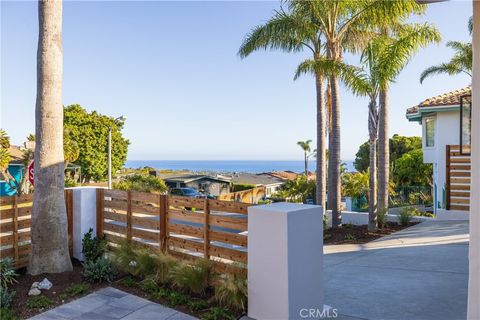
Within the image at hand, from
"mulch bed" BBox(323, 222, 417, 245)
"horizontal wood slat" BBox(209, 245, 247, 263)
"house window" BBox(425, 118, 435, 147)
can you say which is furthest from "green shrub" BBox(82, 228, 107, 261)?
"house window" BBox(425, 118, 435, 147)

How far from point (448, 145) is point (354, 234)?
214 inches

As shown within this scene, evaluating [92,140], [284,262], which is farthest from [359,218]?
[92,140]

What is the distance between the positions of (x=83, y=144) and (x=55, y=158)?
30930 mm

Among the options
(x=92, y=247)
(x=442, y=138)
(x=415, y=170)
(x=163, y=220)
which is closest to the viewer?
(x=163, y=220)

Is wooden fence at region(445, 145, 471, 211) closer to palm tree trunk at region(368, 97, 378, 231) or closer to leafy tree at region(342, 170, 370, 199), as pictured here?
palm tree trunk at region(368, 97, 378, 231)

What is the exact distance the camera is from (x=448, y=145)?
12.8 meters

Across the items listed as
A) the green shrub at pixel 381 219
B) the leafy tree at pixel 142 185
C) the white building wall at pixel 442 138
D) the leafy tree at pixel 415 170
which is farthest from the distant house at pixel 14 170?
the leafy tree at pixel 415 170

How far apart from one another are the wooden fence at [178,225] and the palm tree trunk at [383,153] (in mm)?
7498

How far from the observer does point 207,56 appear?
2341 centimetres

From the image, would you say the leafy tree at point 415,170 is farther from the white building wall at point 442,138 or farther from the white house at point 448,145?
the white building wall at point 442,138

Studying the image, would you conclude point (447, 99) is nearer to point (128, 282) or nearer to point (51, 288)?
point (128, 282)

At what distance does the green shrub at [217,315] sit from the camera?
439 cm

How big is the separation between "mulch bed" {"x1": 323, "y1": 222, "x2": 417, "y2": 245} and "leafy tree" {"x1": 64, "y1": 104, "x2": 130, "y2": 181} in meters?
27.1

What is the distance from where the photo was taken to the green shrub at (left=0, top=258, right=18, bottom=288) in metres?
5.19
